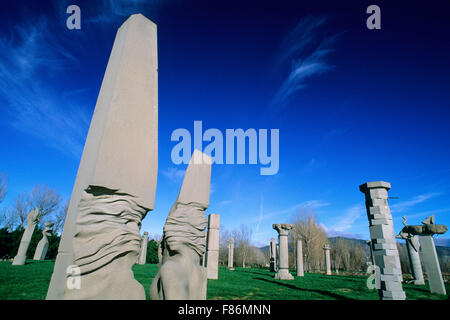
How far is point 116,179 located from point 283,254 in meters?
15.1

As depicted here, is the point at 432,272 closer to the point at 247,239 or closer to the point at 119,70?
the point at 119,70

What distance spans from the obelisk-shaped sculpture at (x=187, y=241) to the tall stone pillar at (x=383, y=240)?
6.22 m

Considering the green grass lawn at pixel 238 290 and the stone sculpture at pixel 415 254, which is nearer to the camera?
the green grass lawn at pixel 238 290

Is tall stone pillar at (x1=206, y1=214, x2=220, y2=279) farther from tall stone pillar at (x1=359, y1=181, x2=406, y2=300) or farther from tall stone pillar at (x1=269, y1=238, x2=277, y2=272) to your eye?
tall stone pillar at (x1=269, y1=238, x2=277, y2=272)

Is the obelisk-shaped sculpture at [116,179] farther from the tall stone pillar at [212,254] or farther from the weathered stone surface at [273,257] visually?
the weathered stone surface at [273,257]

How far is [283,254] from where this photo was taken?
15.1m

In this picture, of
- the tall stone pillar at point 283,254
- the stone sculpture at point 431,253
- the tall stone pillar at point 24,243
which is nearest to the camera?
the stone sculpture at point 431,253

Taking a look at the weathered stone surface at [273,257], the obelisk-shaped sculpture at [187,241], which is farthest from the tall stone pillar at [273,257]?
the obelisk-shaped sculpture at [187,241]

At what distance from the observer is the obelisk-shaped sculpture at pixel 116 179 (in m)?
2.11

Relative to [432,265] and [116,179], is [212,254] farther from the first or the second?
[116,179]

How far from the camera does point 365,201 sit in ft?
25.4

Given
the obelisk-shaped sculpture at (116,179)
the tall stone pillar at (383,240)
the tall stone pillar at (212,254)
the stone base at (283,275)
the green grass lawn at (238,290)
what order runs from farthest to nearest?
the stone base at (283,275)
the tall stone pillar at (212,254)
the tall stone pillar at (383,240)
the green grass lawn at (238,290)
the obelisk-shaped sculpture at (116,179)

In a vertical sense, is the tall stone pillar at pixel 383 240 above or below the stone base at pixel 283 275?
above
